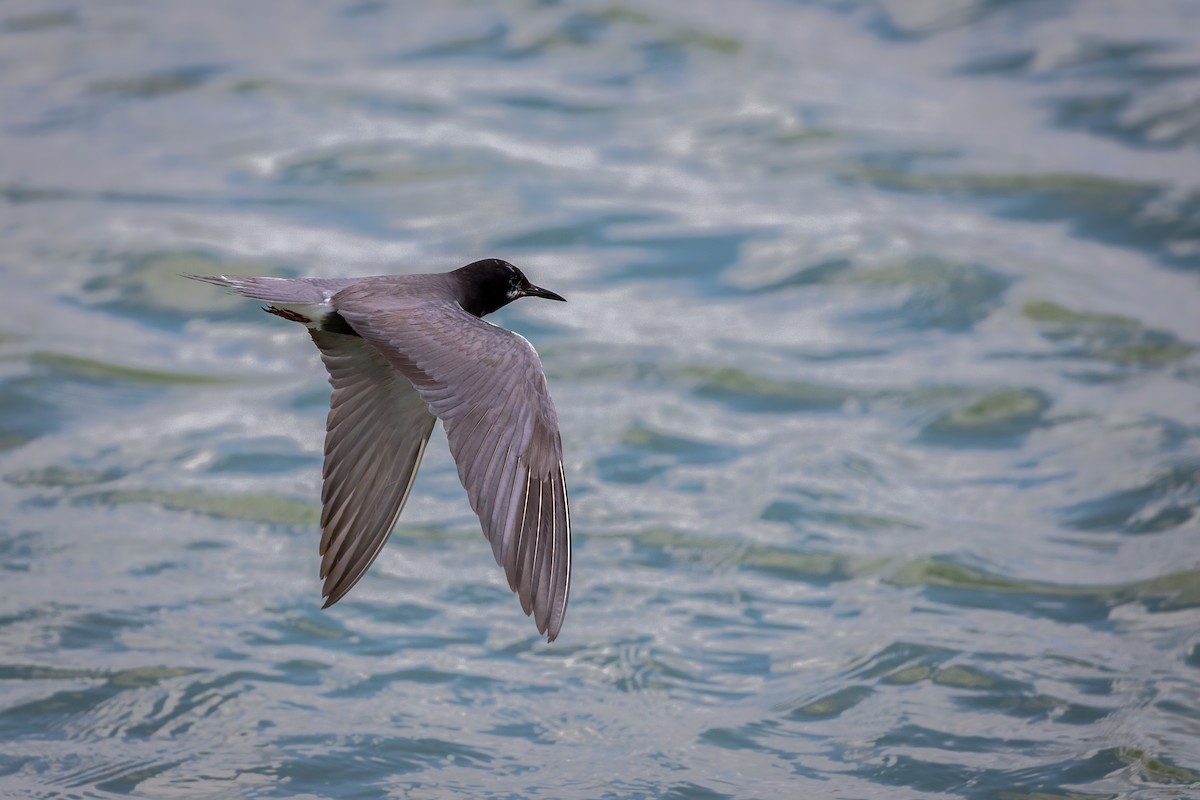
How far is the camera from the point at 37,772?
6.03m

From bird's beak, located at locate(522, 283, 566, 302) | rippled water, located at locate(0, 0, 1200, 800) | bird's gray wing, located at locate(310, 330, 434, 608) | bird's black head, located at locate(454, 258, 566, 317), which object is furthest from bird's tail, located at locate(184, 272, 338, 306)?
rippled water, located at locate(0, 0, 1200, 800)

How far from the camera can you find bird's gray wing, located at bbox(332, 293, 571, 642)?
4.71 metres

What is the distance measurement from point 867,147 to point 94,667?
25.4 feet

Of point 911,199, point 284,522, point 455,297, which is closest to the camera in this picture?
point 455,297

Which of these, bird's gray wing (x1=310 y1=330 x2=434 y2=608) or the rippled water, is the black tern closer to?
bird's gray wing (x1=310 y1=330 x2=434 y2=608)

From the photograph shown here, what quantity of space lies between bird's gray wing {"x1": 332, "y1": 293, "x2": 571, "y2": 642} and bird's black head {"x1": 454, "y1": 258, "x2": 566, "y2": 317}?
0.61 metres

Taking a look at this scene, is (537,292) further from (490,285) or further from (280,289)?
(280,289)

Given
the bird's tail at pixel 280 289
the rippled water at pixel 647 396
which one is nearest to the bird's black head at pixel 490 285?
the bird's tail at pixel 280 289

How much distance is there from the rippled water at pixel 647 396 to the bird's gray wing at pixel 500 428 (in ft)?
5.21

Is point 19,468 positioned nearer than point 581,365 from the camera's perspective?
Yes

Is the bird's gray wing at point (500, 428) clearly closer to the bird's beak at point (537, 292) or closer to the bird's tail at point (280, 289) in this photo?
the bird's tail at point (280, 289)

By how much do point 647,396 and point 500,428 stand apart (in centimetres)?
469

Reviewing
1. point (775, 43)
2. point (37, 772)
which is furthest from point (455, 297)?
point (775, 43)

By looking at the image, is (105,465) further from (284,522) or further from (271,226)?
(271,226)
